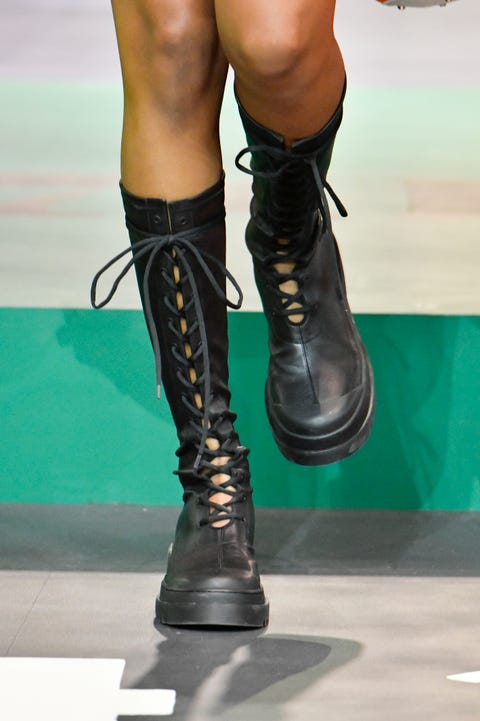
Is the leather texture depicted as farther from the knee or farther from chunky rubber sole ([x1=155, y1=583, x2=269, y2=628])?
the knee

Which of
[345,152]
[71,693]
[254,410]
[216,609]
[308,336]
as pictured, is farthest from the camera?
[345,152]

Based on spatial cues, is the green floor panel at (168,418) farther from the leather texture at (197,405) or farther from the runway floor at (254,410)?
the leather texture at (197,405)

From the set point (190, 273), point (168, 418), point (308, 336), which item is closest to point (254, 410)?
point (168, 418)

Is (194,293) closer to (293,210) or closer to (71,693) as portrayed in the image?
(293,210)

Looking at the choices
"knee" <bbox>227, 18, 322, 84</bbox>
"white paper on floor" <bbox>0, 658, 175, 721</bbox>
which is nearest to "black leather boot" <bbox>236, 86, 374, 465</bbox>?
"knee" <bbox>227, 18, 322, 84</bbox>

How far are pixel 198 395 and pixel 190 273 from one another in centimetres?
12

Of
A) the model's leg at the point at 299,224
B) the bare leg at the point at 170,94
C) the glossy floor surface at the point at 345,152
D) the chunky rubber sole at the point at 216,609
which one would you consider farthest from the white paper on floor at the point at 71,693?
the glossy floor surface at the point at 345,152

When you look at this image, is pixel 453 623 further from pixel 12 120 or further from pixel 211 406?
pixel 12 120

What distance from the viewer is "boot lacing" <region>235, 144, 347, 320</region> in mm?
1117

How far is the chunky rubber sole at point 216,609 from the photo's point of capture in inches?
43.8

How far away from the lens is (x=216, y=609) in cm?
112

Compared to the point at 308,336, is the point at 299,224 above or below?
above

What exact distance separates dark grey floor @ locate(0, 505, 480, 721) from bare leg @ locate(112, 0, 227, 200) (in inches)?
15.9

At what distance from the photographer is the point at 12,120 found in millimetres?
1772
